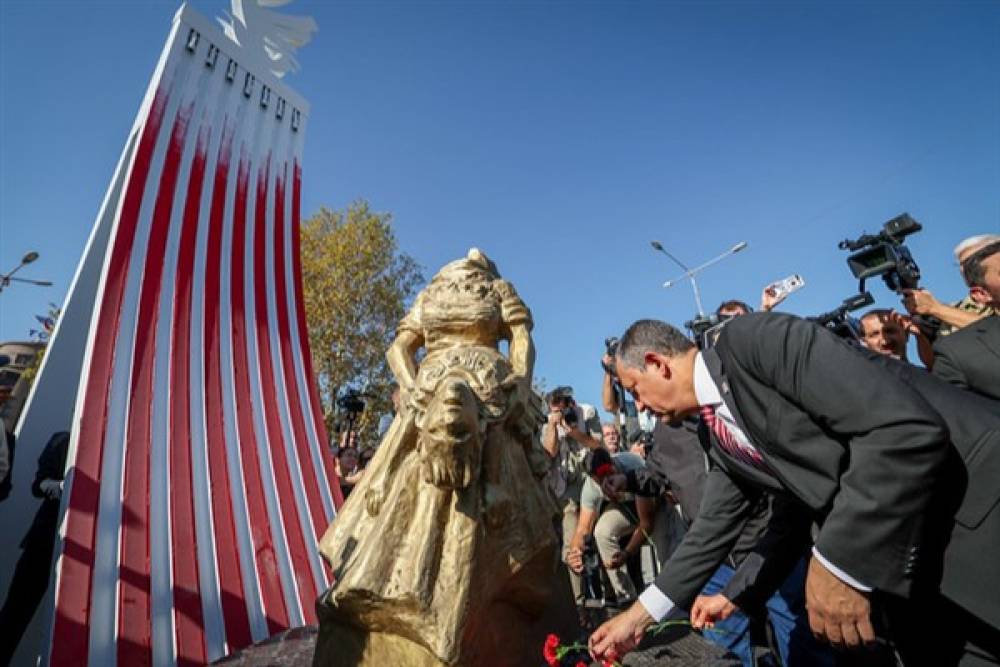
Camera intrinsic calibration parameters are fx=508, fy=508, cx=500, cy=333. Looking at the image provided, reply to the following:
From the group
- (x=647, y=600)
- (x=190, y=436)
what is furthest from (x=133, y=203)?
→ (x=647, y=600)

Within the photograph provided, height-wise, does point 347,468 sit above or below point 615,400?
below

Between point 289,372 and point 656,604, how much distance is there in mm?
4466

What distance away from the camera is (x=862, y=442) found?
40.7 inches

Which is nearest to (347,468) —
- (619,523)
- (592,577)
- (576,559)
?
(592,577)

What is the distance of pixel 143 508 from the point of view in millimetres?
3357

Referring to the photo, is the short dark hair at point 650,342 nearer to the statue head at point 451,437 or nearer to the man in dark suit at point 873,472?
Result: the man in dark suit at point 873,472

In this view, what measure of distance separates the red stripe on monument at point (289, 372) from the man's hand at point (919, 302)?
14.4 ft

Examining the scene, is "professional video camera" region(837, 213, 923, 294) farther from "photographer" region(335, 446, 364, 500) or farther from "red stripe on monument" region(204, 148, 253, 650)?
"photographer" region(335, 446, 364, 500)

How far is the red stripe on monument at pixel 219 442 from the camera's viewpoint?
3.42 meters

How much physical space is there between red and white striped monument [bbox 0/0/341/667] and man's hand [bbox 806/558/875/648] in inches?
137

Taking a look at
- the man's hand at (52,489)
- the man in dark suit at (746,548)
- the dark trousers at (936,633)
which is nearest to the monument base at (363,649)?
the man in dark suit at (746,548)

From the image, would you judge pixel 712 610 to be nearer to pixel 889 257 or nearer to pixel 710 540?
pixel 710 540

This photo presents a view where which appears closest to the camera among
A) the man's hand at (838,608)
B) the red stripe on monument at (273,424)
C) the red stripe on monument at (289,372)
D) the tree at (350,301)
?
the man's hand at (838,608)

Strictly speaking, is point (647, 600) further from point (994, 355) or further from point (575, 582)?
point (575, 582)
